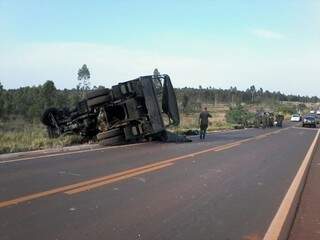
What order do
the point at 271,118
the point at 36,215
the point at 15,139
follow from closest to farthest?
the point at 36,215 < the point at 15,139 < the point at 271,118

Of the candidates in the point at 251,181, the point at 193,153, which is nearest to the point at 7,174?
the point at 251,181

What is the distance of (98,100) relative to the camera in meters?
22.5

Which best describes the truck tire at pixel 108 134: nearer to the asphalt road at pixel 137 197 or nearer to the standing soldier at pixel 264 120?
the asphalt road at pixel 137 197

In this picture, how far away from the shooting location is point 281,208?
353 inches

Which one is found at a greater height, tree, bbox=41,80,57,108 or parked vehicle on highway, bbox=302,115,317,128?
tree, bbox=41,80,57,108

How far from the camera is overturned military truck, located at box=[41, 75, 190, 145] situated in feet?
73.4

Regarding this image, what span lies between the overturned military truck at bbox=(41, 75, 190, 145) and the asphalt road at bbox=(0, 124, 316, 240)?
255 inches

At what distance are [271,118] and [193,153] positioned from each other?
4191 cm

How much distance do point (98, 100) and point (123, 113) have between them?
3.96 feet

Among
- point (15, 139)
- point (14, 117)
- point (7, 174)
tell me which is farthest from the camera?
point (14, 117)

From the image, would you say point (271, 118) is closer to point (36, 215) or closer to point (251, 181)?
point (251, 181)

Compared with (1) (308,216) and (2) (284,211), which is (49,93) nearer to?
(2) (284,211)

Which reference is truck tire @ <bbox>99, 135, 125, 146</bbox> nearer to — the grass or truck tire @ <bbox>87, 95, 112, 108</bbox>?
the grass

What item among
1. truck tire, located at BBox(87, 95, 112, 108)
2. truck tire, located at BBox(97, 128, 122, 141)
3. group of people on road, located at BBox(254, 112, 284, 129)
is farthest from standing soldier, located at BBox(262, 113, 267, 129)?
truck tire, located at BBox(97, 128, 122, 141)
